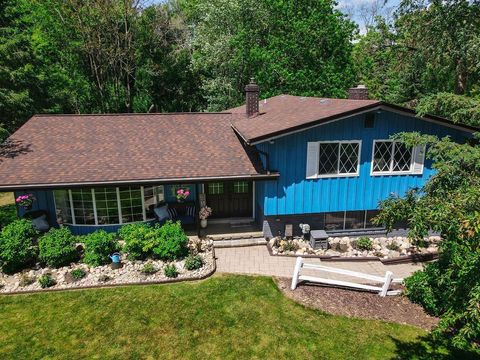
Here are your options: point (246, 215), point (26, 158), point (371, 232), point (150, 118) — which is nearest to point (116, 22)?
point (150, 118)

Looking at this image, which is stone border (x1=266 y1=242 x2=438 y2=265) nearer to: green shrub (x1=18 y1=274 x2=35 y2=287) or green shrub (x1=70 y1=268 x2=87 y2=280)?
green shrub (x1=70 y1=268 x2=87 y2=280)

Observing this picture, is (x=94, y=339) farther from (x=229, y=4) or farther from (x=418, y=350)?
(x=229, y=4)

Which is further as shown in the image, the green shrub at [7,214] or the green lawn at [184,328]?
the green shrub at [7,214]

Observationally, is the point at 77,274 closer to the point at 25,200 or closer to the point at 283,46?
the point at 25,200

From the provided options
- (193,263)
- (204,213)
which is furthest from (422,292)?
(204,213)


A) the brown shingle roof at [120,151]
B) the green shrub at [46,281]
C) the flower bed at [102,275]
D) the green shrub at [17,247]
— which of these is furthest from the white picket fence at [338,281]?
the green shrub at [17,247]

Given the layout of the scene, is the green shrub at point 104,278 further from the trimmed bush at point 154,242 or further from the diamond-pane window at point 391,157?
the diamond-pane window at point 391,157
